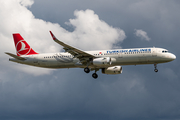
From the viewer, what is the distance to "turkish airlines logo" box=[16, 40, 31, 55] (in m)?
58.3

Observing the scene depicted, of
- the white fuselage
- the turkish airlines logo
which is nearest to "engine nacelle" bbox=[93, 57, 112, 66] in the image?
the white fuselage

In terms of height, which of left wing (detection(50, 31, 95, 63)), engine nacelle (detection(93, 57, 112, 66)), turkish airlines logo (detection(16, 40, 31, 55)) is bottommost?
engine nacelle (detection(93, 57, 112, 66))

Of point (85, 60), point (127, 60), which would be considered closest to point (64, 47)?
point (85, 60)

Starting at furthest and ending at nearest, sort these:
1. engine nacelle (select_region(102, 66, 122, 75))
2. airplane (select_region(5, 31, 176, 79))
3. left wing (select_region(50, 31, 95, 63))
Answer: engine nacelle (select_region(102, 66, 122, 75)), airplane (select_region(5, 31, 176, 79)), left wing (select_region(50, 31, 95, 63))

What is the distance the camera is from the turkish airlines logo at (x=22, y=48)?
58344 mm

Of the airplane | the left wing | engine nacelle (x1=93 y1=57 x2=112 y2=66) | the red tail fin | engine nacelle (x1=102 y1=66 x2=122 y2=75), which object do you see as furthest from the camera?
the red tail fin

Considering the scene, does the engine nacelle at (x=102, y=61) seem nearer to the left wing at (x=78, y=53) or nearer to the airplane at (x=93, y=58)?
the airplane at (x=93, y=58)

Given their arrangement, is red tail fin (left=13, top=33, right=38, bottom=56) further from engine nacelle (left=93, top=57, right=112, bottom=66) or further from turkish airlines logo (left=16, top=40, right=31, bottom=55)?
engine nacelle (left=93, top=57, right=112, bottom=66)

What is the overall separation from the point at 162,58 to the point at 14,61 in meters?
30.6

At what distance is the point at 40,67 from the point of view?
56719 millimetres

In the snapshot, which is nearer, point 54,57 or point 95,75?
point 54,57

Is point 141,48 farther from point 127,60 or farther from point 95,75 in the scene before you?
point 95,75

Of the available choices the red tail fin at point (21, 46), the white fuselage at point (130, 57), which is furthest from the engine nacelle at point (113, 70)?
the red tail fin at point (21, 46)

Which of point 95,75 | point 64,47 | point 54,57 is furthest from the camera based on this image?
point 95,75
